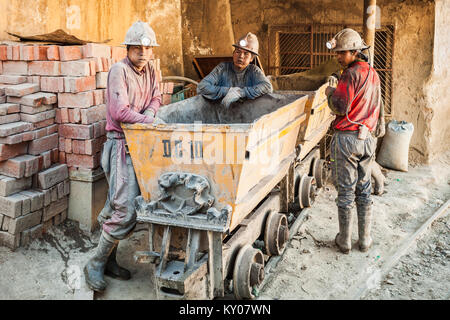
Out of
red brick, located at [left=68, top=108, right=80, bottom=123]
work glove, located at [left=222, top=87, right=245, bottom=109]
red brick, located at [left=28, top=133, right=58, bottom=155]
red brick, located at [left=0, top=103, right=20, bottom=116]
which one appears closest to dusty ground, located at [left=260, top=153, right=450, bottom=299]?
work glove, located at [left=222, top=87, right=245, bottom=109]

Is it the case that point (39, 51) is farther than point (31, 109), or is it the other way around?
point (39, 51)

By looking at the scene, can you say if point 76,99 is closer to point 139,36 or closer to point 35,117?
point 35,117

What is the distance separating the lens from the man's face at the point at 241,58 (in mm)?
5547

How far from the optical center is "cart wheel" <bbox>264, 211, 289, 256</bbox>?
495cm

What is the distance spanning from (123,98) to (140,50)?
498 mm

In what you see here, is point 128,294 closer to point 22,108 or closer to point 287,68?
point 22,108

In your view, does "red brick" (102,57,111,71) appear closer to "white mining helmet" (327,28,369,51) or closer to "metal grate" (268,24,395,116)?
"white mining helmet" (327,28,369,51)

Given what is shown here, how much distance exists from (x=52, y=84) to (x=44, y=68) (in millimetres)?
190

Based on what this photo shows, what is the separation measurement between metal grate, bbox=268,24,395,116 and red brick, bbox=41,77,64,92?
5050 mm

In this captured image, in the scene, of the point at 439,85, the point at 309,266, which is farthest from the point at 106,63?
the point at 439,85

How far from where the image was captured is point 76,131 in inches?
203

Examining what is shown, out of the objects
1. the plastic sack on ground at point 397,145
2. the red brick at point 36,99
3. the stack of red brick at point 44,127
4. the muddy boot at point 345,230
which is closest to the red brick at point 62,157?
the stack of red brick at point 44,127

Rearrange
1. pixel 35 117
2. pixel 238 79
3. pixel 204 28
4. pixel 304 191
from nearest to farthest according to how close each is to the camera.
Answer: pixel 35 117, pixel 238 79, pixel 304 191, pixel 204 28

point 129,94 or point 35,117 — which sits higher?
point 129,94
